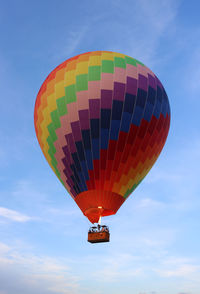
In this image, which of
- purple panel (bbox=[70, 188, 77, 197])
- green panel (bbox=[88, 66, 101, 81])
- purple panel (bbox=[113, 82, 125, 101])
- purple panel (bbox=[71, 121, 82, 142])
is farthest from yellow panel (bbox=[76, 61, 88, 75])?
purple panel (bbox=[70, 188, 77, 197])

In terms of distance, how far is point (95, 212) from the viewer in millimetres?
25359

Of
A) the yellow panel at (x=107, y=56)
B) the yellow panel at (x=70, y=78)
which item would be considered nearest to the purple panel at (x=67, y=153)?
the yellow panel at (x=70, y=78)

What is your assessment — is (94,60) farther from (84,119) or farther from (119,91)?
(84,119)

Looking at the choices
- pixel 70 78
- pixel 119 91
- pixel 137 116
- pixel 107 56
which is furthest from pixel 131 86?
pixel 70 78

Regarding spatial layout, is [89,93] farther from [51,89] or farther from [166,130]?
[166,130]

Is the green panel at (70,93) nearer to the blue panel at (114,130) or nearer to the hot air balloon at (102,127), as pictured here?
the hot air balloon at (102,127)

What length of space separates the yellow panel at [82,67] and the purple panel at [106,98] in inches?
94.8

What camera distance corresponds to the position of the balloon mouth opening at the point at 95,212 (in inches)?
994

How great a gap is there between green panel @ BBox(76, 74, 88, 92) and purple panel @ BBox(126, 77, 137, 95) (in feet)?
10.0

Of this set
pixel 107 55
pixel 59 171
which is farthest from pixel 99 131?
pixel 107 55

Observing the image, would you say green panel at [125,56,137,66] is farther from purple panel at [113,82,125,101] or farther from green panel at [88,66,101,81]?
purple panel at [113,82,125,101]

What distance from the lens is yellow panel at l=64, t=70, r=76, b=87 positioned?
26.6m

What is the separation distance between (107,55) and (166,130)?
7.60 metres

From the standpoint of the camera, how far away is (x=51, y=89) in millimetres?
27641
